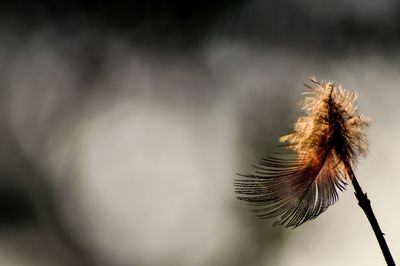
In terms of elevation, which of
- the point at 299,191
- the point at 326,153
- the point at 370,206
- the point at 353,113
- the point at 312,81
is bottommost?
the point at 370,206

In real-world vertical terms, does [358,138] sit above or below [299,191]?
above

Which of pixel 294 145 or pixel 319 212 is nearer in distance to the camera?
pixel 319 212

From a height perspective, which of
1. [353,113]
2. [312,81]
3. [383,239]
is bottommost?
[383,239]

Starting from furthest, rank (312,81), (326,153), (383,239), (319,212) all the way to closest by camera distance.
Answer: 1. (312,81)
2. (326,153)
3. (319,212)
4. (383,239)

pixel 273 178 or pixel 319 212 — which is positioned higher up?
pixel 273 178

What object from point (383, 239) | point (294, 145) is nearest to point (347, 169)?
point (294, 145)

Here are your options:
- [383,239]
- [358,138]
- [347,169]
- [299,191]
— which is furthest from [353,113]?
[383,239]

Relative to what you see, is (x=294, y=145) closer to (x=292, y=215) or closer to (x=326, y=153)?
(x=326, y=153)

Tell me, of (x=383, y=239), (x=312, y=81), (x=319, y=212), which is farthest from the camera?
(x=312, y=81)

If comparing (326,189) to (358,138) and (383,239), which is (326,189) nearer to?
(358,138)
